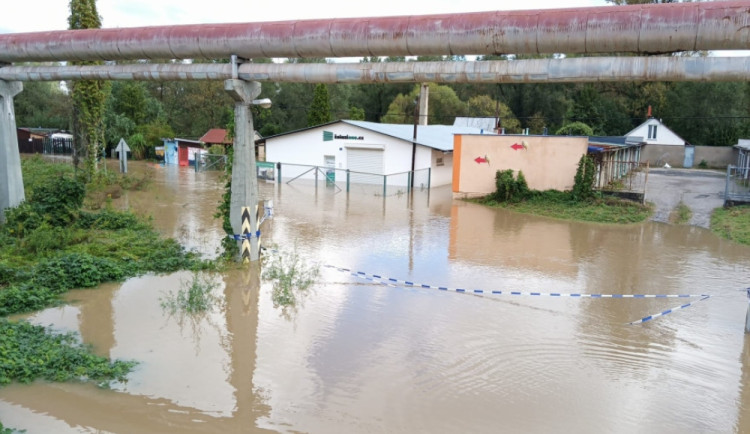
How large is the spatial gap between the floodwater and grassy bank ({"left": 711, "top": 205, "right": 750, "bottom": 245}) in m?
2.71

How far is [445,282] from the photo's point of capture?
13172 mm

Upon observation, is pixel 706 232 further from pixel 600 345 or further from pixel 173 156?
pixel 173 156

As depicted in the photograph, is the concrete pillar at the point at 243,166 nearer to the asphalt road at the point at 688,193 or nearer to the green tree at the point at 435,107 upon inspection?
the asphalt road at the point at 688,193

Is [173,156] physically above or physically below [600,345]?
above

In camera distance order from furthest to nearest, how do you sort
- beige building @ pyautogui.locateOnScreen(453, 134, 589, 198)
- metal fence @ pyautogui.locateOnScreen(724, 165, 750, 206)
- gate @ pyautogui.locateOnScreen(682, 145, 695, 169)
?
gate @ pyautogui.locateOnScreen(682, 145, 695, 169) → beige building @ pyautogui.locateOnScreen(453, 134, 589, 198) → metal fence @ pyautogui.locateOnScreen(724, 165, 750, 206)

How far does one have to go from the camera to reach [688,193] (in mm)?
30188

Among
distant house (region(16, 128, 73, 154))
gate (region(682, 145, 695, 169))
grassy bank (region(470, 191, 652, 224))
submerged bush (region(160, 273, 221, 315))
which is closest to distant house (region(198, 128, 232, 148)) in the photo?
distant house (region(16, 128, 73, 154))

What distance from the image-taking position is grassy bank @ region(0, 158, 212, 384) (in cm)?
799

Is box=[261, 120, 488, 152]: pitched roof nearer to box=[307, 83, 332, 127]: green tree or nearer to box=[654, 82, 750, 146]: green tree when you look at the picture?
box=[307, 83, 332, 127]: green tree

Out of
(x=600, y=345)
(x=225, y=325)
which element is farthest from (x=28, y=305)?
(x=600, y=345)

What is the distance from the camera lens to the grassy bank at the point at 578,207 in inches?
867

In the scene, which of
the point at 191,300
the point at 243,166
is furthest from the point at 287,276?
the point at 243,166

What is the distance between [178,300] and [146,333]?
1396 millimetres

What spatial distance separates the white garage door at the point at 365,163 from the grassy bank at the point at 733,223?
16.4 meters
